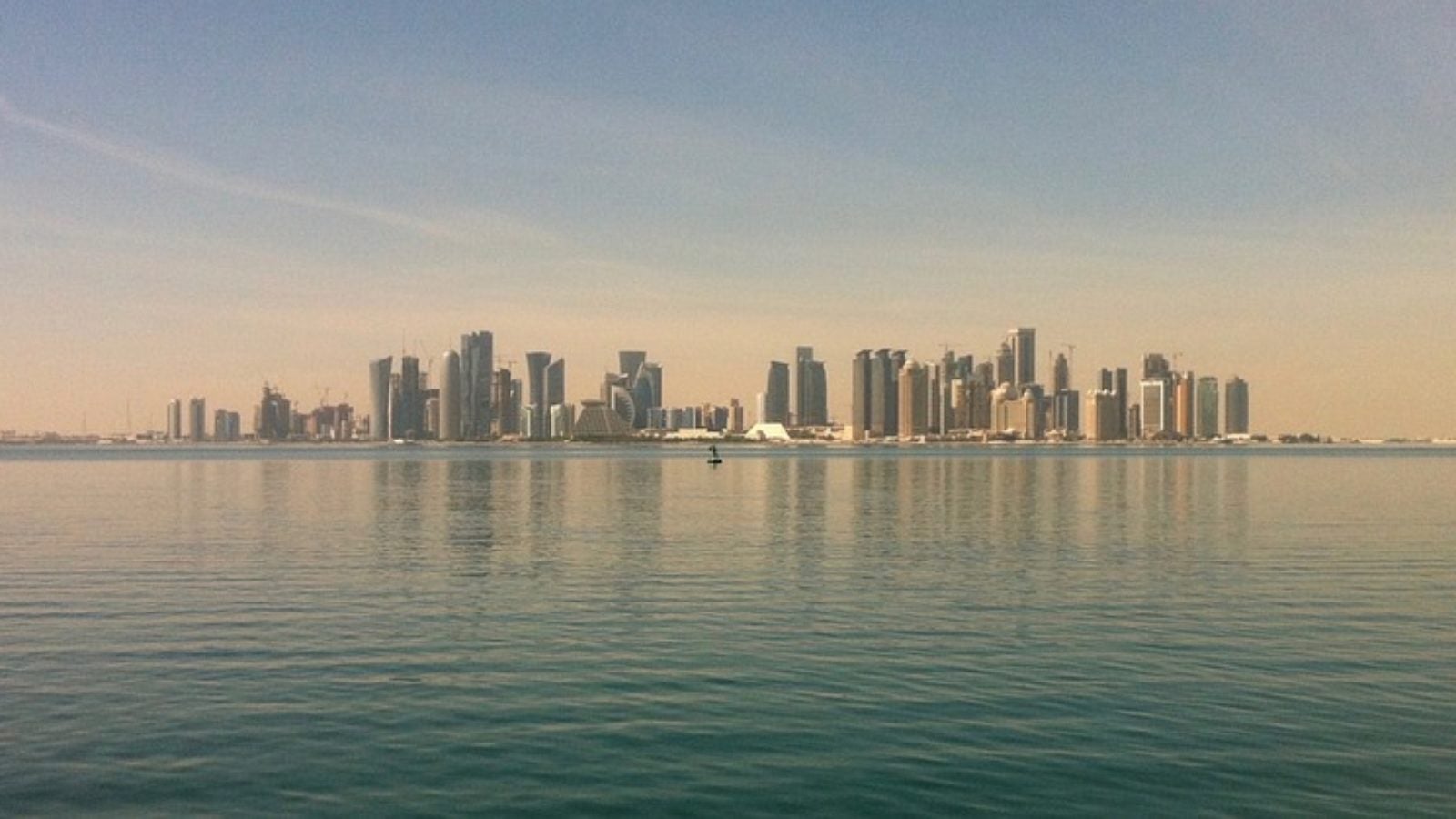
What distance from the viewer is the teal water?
75.9 feet

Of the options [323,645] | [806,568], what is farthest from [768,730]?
[806,568]

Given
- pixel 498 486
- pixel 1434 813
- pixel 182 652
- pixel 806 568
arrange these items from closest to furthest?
pixel 1434 813
pixel 182 652
pixel 806 568
pixel 498 486

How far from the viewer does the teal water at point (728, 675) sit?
23125 mm

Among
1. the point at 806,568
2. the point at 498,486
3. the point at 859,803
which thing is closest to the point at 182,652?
the point at 859,803

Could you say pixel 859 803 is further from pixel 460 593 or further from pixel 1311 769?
pixel 460 593

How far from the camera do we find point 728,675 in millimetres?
33500

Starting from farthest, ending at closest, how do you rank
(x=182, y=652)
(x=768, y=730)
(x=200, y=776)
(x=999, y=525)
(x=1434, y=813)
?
(x=999, y=525) < (x=182, y=652) < (x=768, y=730) < (x=200, y=776) < (x=1434, y=813)

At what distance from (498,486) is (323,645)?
122108 mm

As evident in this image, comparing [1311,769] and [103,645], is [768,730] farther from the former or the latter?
[103,645]

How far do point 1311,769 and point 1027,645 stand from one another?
14.0m

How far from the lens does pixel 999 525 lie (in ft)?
287

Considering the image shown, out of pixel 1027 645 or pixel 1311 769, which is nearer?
pixel 1311 769

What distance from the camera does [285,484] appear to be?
16638 centimetres

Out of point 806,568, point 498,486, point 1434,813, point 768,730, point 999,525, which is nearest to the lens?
point 1434,813
